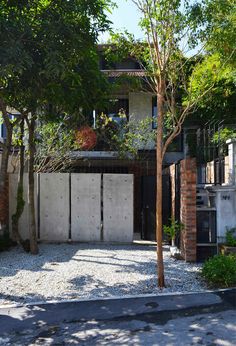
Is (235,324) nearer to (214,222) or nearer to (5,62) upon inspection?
(214,222)

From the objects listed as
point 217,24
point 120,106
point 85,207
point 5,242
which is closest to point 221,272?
point 217,24

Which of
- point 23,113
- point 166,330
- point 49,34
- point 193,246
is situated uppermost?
point 49,34

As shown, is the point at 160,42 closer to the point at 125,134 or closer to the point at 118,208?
the point at 118,208

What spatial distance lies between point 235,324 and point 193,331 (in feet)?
1.95

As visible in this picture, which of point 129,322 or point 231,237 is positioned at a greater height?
point 231,237

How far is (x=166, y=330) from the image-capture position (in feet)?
15.7

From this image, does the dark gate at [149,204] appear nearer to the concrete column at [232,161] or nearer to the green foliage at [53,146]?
the green foliage at [53,146]

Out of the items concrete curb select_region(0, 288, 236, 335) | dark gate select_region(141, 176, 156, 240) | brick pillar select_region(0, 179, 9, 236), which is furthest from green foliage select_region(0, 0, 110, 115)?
dark gate select_region(141, 176, 156, 240)

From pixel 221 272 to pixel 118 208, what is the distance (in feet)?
16.6

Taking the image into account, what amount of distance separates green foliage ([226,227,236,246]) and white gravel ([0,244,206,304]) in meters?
0.80

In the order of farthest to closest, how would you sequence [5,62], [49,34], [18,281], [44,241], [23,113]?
[44,241]
[23,113]
[18,281]
[49,34]
[5,62]

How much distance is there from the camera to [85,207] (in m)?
11.3

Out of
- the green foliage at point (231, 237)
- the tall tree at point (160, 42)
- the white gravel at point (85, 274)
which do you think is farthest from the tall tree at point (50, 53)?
the green foliage at point (231, 237)

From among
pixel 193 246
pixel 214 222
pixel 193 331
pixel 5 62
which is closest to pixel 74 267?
pixel 193 246
